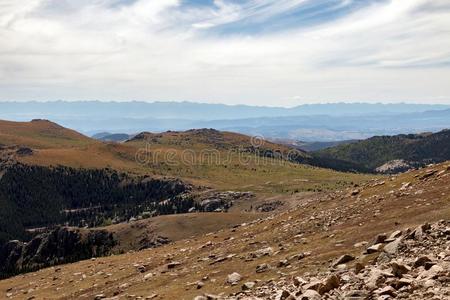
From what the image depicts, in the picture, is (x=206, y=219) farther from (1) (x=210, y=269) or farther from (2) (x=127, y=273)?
(1) (x=210, y=269)

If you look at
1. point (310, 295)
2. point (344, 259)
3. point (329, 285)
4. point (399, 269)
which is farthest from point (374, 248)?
point (310, 295)

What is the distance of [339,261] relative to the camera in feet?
94.8

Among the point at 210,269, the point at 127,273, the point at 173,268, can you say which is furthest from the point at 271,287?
the point at 127,273

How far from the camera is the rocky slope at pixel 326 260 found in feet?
71.3

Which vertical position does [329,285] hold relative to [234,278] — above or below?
above

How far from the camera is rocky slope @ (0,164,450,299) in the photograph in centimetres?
2173

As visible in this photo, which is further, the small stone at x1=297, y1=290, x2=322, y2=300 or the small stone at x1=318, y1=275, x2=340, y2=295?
the small stone at x1=318, y1=275, x2=340, y2=295

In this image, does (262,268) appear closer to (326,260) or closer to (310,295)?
(326,260)

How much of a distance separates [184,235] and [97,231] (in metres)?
53.4

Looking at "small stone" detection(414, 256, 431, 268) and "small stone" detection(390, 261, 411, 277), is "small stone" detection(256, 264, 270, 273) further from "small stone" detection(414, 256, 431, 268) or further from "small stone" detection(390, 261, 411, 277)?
"small stone" detection(414, 256, 431, 268)

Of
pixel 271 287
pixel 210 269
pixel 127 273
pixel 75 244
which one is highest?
pixel 271 287

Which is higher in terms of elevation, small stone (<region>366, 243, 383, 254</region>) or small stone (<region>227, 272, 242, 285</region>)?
small stone (<region>366, 243, 383, 254</region>)

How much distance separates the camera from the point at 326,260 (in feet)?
104

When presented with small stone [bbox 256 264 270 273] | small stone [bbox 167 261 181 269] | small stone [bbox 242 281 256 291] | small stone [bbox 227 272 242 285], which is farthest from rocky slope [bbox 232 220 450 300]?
small stone [bbox 167 261 181 269]
